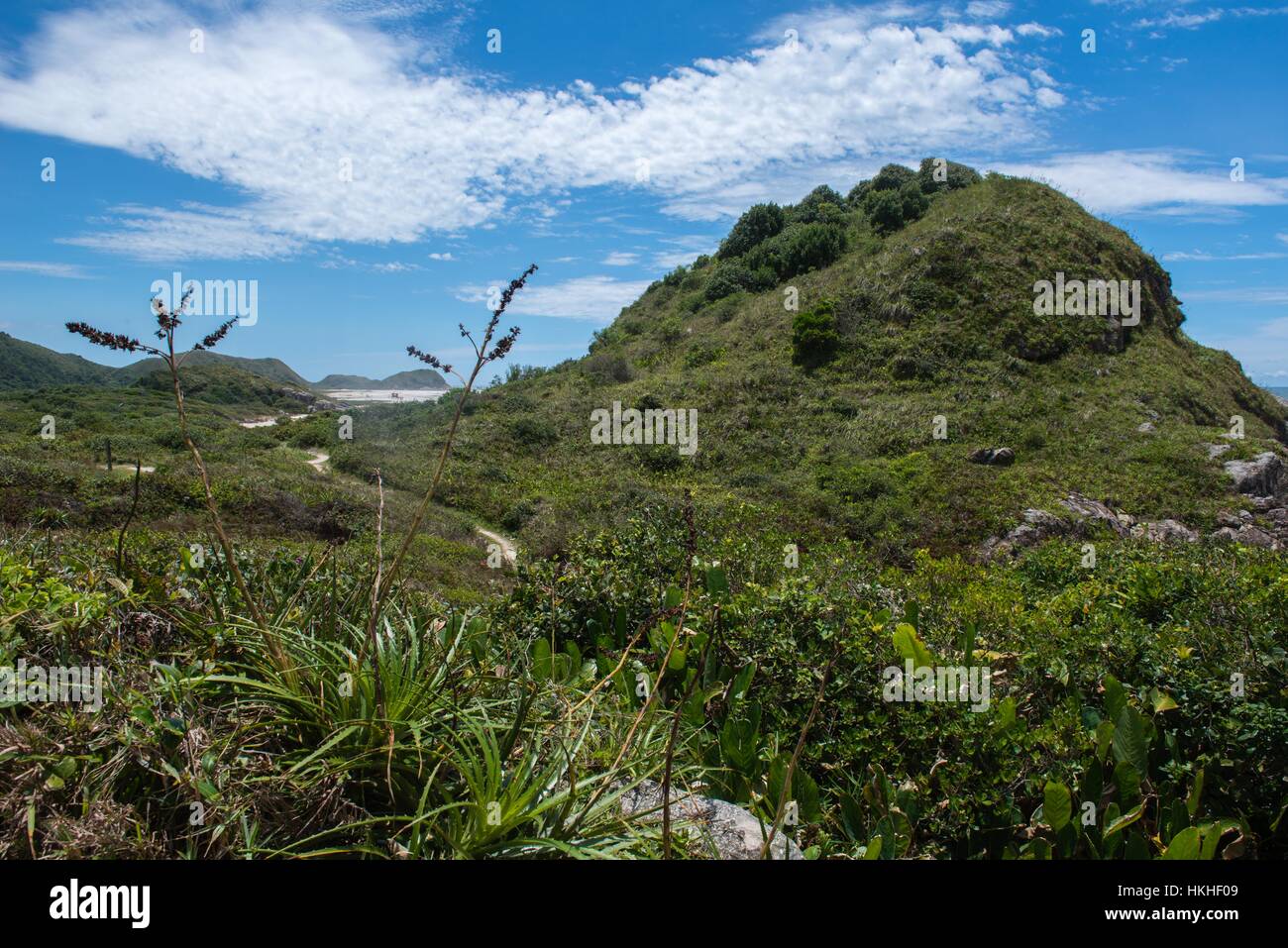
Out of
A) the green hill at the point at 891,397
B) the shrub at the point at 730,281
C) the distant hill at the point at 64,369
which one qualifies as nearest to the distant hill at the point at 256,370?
the distant hill at the point at 64,369

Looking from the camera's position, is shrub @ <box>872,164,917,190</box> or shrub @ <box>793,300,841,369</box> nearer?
shrub @ <box>793,300,841,369</box>

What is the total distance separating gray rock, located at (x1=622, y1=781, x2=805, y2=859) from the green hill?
11.7 metres

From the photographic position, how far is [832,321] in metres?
28.3

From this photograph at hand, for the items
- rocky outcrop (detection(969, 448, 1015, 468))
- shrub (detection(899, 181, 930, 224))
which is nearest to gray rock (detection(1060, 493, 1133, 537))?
rocky outcrop (detection(969, 448, 1015, 468))

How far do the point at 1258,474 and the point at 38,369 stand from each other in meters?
62.3

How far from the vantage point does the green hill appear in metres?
18.2

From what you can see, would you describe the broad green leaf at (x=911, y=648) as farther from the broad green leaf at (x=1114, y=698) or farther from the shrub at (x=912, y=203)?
the shrub at (x=912, y=203)

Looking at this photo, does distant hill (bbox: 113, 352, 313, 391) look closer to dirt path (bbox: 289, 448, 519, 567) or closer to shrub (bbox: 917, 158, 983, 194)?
dirt path (bbox: 289, 448, 519, 567)

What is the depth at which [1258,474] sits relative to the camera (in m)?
18.5

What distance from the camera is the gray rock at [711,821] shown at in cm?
230

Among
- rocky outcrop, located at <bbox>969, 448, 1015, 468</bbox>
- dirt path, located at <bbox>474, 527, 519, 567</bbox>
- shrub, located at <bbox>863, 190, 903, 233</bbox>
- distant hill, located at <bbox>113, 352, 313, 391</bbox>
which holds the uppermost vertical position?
shrub, located at <bbox>863, 190, 903, 233</bbox>

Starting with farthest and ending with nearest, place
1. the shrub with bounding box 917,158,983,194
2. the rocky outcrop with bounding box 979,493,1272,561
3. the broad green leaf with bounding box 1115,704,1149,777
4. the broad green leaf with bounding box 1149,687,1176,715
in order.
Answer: the shrub with bounding box 917,158,983,194, the rocky outcrop with bounding box 979,493,1272,561, the broad green leaf with bounding box 1149,687,1176,715, the broad green leaf with bounding box 1115,704,1149,777
